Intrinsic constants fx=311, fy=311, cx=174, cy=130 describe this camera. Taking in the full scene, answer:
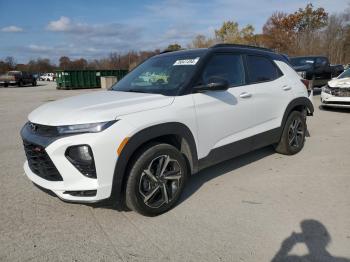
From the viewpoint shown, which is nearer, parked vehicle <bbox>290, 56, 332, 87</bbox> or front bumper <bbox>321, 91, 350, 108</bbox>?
front bumper <bbox>321, 91, 350, 108</bbox>

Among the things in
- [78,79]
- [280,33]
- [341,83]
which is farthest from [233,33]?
[341,83]

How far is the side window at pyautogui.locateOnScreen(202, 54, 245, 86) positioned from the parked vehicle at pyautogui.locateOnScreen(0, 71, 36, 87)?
113ft

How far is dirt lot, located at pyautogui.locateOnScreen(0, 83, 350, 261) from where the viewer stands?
2.75 metres

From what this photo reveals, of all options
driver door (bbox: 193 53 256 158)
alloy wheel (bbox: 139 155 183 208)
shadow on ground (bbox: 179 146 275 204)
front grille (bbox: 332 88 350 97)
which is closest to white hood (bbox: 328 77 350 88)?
front grille (bbox: 332 88 350 97)

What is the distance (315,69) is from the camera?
1448 centimetres

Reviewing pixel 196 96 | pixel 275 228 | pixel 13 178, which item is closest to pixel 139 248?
pixel 275 228

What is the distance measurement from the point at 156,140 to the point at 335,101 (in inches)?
327

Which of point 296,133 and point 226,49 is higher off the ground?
point 226,49

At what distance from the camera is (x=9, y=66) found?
214ft

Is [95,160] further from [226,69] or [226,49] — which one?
[226,49]

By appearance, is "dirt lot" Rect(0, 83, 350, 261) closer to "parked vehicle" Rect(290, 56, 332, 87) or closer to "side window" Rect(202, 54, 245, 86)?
"side window" Rect(202, 54, 245, 86)

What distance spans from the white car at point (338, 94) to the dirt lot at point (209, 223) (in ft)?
18.6

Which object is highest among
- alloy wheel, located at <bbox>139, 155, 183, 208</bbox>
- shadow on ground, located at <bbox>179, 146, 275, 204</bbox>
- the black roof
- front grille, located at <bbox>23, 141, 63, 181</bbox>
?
the black roof

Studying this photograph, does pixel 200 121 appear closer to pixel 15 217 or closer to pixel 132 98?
pixel 132 98
